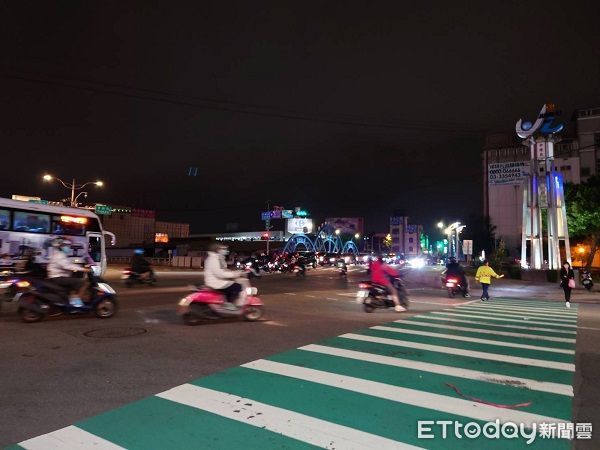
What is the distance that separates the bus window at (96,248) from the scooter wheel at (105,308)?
1353cm

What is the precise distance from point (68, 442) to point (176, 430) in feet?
3.15

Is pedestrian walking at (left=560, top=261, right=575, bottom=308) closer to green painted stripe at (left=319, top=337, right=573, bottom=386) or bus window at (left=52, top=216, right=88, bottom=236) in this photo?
green painted stripe at (left=319, top=337, right=573, bottom=386)

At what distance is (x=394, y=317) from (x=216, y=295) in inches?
200

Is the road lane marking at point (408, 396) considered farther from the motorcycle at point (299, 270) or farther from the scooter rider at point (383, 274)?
the motorcycle at point (299, 270)

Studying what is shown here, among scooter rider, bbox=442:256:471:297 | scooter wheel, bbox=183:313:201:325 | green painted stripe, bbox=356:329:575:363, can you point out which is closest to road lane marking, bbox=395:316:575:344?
green painted stripe, bbox=356:329:575:363

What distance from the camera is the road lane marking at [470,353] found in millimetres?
7398

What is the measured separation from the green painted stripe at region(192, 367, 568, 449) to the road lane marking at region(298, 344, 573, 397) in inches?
65.9

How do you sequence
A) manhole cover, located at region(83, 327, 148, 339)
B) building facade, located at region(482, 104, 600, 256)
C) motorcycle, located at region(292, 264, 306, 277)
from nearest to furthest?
Answer: manhole cover, located at region(83, 327, 148, 339)
motorcycle, located at region(292, 264, 306, 277)
building facade, located at region(482, 104, 600, 256)

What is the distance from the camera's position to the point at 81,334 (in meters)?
9.16

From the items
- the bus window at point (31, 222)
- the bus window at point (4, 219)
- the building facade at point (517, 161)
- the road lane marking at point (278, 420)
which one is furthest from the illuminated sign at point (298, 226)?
the road lane marking at point (278, 420)

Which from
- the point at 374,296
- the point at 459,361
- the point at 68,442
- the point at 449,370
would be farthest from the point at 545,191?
the point at 68,442

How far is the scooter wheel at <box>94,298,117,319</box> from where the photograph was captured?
11148 millimetres

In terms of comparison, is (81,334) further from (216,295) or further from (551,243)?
(551,243)

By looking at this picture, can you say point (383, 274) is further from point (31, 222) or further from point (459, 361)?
point (31, 222)
